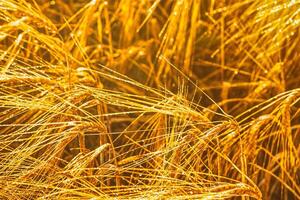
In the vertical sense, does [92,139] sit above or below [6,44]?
below

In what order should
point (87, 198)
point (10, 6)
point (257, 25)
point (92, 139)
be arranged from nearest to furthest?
point (87, 198) → point (10, 6) → point (92, 139) → point (257, 25)

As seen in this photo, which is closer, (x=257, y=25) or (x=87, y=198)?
(x=87, y=198)

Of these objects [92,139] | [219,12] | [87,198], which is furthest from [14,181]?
[219,12]

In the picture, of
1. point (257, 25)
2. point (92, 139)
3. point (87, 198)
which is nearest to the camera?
point (87, 198)

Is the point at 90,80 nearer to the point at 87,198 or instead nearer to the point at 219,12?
the point at 87,198

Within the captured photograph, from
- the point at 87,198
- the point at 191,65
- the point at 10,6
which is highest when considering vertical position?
the point at 10,6

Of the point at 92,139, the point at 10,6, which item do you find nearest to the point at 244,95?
the point at 92,139

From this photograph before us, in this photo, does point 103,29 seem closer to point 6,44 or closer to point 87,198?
point 6,44
